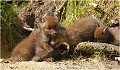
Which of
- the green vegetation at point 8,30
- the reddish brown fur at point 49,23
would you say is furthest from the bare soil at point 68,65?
the green vegetation at point 8,30

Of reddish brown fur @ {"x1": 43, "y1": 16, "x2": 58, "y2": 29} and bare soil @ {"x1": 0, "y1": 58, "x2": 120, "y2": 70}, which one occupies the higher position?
reddish brown fur @ {"x1": 43, "y1": 16, "x2": 58, "y2": 29}

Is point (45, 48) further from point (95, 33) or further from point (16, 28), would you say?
point (16, 28)

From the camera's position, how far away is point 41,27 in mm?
6930

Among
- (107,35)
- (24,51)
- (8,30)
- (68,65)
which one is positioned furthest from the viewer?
(8,30)

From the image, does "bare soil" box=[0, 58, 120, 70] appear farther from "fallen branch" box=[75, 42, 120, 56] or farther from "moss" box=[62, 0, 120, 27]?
"moss" box=[62, 0, 120, 27]

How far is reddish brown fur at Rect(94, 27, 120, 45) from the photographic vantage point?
7164 mm

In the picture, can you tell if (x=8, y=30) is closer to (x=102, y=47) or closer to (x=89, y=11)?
(x=89, y=11)

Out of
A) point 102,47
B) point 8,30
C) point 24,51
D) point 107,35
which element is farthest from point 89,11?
point 8,30

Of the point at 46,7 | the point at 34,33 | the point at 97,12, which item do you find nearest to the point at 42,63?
the point at 34,33

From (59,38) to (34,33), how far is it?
67 centimetres

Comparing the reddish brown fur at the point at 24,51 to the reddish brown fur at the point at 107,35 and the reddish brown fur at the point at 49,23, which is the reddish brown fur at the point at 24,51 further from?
the reddish brown fur at the point at 107,35

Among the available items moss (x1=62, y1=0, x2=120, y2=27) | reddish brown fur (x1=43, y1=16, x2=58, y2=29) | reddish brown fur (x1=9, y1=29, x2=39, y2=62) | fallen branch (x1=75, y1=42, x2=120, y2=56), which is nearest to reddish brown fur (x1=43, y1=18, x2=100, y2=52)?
reddish brown fur (x1=43, y1=16, x2=58, y2=29)

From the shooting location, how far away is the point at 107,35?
7.19 metres

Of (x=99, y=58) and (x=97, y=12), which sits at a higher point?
(x=97, y=12)
